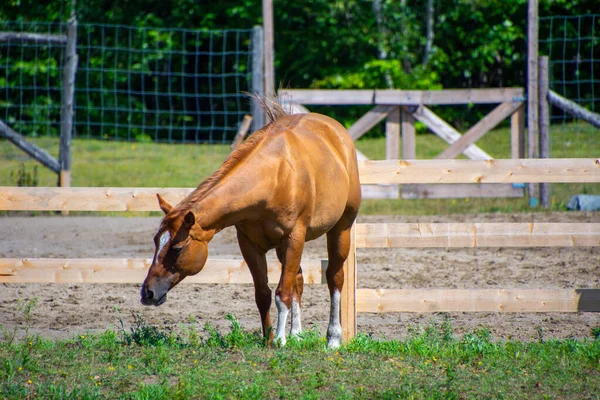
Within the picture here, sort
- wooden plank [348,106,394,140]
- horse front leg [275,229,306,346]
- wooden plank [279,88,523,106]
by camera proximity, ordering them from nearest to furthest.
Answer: horse front leg [275,229,306,346], wooden plank [279,88,523,106], wooden plank [348,106,394,140]

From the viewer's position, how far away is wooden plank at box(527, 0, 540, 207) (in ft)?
38.0

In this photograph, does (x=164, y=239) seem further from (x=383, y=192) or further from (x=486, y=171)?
(x=383, y=192)

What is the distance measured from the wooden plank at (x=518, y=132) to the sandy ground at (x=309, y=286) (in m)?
2.32

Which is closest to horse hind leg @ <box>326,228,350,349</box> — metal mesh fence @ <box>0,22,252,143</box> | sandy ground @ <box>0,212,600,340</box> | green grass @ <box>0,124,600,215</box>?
sandy ground @ <box>0,212,600,340</box>

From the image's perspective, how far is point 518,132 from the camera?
40.4 feet

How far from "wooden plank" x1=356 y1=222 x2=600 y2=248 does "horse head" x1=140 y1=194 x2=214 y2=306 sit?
1523mm

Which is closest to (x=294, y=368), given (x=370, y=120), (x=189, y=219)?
(x=189, y=219)

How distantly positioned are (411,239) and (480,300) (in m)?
0.68

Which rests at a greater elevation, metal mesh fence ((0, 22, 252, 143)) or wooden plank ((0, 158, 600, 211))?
metal mesh fence ((0, 22, 252, 143))

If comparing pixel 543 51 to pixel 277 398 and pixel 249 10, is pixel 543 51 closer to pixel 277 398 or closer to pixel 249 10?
pixel 249 10

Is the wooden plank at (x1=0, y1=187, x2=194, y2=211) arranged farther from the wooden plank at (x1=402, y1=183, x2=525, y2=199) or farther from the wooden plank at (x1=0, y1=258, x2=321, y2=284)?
the wooden plank at (x1=402, y1=183, x2=525, y2=199)

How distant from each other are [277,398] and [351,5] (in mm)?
17313

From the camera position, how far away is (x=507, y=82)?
21.5 meters

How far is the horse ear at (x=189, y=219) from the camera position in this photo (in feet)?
14.7
